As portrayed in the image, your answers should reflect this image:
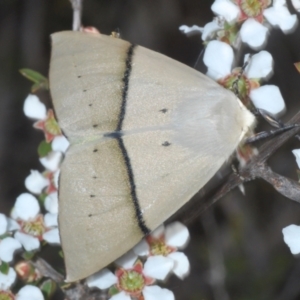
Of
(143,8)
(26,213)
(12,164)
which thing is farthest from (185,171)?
(143,8)

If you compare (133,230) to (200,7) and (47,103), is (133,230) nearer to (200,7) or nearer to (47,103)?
(47,103)

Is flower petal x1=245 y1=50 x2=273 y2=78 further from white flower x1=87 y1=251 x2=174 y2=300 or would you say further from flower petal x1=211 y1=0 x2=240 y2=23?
white flower x1=87 y1=251 x2=174 y2=300

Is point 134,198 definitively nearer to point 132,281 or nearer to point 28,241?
point 132,281

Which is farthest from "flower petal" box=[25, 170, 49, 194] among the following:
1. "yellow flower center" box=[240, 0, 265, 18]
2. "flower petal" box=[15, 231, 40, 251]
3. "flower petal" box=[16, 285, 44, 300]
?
"yellow flower center" box=[240, 0, 265, 18]

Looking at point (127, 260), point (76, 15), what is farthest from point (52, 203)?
point (76, 15)

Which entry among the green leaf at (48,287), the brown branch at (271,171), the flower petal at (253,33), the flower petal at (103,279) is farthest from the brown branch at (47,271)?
the flower petal at (253,33)
